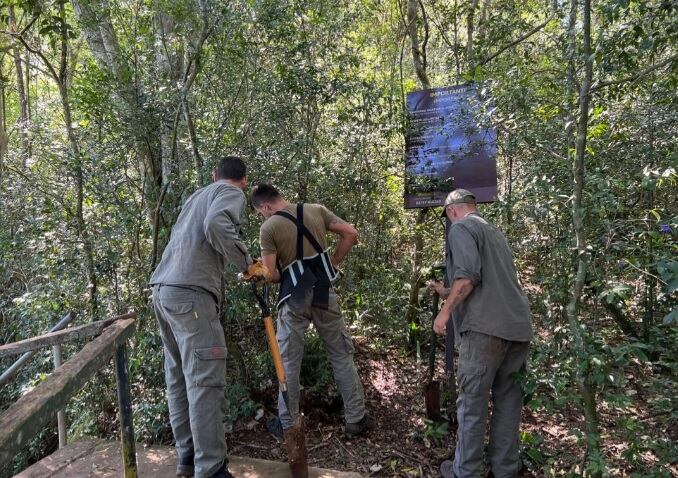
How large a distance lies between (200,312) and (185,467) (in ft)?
3.63

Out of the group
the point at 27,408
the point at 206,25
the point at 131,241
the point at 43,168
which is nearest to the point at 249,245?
the point at 131,241

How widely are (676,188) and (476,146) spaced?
2372mm

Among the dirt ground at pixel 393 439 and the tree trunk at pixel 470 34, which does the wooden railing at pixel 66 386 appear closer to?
the dirt ground at pixel 393 439

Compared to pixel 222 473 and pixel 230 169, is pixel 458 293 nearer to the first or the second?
pixel 230 169

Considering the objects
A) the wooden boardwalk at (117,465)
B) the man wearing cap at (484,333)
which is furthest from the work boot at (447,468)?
the wooden boardwalk at (117,465)

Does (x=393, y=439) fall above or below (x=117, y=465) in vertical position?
below

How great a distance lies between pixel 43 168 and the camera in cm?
516

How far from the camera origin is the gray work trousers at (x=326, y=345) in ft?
13.1

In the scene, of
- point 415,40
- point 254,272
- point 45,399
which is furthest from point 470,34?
point 45,399

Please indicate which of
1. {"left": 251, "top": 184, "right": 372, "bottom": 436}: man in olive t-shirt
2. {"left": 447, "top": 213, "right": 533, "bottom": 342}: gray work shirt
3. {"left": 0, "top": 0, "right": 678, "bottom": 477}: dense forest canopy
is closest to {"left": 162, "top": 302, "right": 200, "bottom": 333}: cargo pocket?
{"left": 251, "top": 184, "right": 372, "bottom": 436}: man in olive t-shirt

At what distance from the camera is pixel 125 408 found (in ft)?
8.92

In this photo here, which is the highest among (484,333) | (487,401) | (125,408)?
(484,333)

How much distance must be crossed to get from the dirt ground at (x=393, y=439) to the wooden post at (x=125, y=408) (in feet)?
4.44

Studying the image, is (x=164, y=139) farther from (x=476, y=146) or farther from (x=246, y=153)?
(x=476, y=146)
